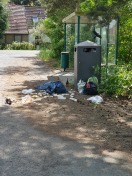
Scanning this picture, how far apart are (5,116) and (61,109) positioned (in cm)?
134

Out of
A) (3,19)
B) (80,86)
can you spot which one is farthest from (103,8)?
(3,19)

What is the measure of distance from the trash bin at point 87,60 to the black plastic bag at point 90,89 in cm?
74

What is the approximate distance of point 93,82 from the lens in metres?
10.3

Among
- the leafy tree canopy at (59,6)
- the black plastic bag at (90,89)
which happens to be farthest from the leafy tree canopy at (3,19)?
the black plastic bag at (90,89)

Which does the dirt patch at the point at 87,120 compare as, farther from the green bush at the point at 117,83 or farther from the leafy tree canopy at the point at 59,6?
the leafy tree canopy at the point at 59,6

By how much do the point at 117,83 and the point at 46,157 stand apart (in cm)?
545

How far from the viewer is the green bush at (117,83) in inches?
387

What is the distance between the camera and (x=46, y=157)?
16.4ft

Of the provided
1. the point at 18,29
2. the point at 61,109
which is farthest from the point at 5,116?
the point at 18,29

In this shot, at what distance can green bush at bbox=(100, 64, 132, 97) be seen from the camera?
9820 mm

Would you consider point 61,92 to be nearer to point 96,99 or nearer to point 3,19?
point 96,99

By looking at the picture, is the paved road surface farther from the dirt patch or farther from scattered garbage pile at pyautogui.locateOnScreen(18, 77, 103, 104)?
scattered garbage pile at pyautogui.locateOnScreen(18, 77, 103, 104)

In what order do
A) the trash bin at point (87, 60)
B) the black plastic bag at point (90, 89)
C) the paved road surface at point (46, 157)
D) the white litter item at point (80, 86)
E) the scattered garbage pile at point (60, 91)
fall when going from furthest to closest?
the trash bin at point (87, 60) → the white litter item at point (80, 86) → the black plastic bag at point (90, 89) → the scattered garbage pile at point (60, 91) → the paved road surface at point (46, 157)

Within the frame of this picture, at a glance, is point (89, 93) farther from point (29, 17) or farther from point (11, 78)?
point (29, 17)
